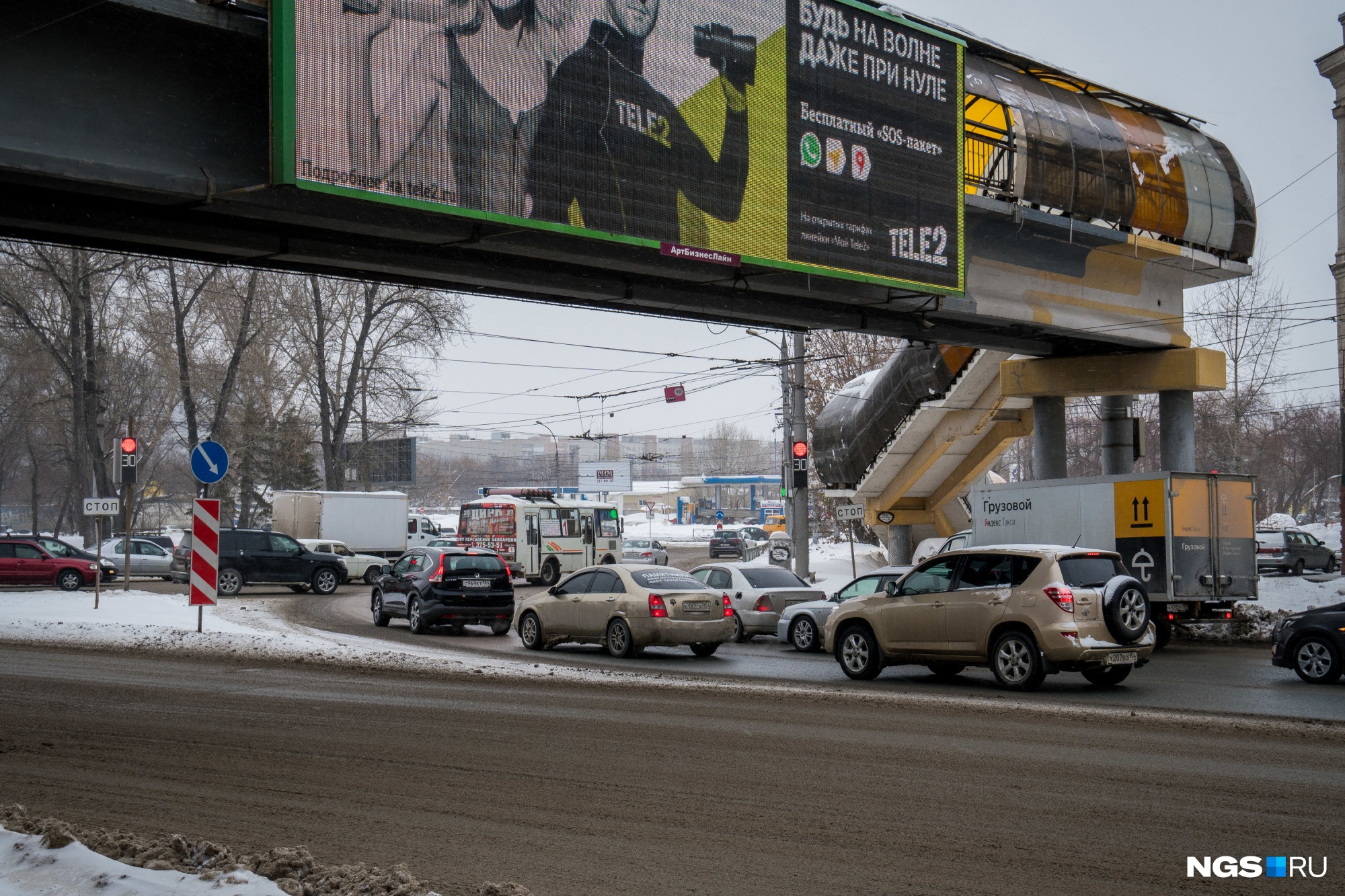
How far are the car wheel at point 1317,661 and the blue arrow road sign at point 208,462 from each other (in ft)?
50.4

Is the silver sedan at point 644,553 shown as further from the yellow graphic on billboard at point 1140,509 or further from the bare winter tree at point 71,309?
the yellow graphic on billboard at point 1140,509

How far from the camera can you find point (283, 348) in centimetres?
5150

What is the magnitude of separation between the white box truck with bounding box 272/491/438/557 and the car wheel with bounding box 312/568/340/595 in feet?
24.4

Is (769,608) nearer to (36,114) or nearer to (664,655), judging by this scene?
(664,655)

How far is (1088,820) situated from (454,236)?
387 inches

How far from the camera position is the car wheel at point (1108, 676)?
521 inches

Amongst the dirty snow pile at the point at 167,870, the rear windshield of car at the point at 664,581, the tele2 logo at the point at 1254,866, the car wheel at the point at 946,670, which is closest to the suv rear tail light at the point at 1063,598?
the car wheel at the point at 946,670

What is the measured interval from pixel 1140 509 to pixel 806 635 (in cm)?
612

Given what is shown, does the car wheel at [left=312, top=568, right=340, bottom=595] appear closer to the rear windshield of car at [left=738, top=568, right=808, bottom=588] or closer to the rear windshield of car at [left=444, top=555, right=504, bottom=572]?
the rear windshield of car at [left=444, top=555, right=504, bottom=572]

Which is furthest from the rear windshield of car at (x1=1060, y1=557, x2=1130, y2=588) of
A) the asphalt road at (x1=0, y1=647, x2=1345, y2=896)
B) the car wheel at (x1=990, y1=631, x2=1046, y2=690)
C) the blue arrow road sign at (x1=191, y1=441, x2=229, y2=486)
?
the blue arrow road sign at (x1=191, y1=441, x2=229, y2=486)

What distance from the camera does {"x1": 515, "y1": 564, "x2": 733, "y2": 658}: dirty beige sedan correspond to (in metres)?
17.0

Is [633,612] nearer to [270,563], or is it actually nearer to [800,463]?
[800,463]

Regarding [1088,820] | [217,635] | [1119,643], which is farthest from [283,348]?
[1088,820]

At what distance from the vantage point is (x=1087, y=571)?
13.0m
